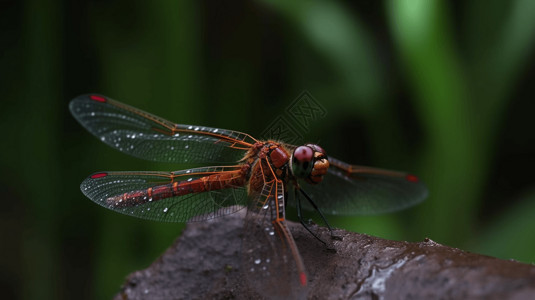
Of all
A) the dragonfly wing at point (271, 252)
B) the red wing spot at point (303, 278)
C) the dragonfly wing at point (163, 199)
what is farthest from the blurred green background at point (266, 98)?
the red wing spot at point (303, 278)

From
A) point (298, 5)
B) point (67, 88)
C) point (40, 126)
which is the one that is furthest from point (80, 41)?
point (298, 5)

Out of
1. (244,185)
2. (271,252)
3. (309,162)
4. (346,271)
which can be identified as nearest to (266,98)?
(244,185)

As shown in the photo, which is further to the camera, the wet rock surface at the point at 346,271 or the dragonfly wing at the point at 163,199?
the dragonfly wing at the point at 163,199

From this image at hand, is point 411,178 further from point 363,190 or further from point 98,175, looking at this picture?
point 98,175

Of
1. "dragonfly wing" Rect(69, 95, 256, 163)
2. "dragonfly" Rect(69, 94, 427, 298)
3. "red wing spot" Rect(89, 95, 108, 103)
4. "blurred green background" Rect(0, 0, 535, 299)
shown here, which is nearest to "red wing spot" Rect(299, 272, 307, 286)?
"dragonfly" Rect(69, 94, 427, 298)

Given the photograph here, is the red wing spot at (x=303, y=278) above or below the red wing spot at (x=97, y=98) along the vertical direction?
below

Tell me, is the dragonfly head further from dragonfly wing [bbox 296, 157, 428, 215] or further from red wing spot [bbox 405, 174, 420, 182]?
red wing spot [bbox 405, 174, 420, 182]

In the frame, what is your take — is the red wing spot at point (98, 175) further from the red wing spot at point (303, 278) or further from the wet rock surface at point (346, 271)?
the red wing spot at point (303, 278)
